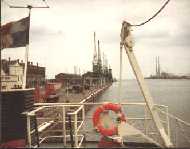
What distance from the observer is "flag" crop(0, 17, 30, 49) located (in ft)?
24.0

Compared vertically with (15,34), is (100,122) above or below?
below

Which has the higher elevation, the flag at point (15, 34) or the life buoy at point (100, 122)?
the flag at point (15, 34)

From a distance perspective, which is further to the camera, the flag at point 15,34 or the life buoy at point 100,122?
the life buoy at point 100,122

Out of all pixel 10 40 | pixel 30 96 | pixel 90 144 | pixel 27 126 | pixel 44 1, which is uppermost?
pixel 44 1

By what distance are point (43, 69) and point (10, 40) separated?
70.4 metres

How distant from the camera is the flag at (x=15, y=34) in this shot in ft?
24.0

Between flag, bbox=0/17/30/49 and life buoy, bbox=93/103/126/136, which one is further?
life buoy, bbox=93/103/126/136

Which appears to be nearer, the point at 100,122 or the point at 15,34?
the point at 15,34

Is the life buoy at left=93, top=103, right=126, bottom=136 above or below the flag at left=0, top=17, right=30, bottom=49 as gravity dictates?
below

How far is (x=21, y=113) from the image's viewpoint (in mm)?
6891

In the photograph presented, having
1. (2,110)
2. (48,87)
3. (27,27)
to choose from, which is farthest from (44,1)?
(48,87)

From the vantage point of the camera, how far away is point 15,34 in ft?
24.7

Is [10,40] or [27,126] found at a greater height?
[10,40]

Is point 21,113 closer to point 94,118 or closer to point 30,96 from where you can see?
point 30,96
